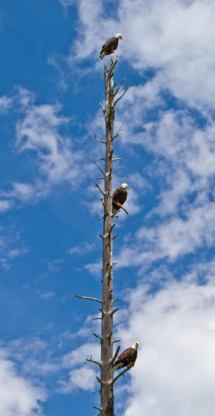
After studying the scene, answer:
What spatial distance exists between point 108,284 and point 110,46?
20.0 ft

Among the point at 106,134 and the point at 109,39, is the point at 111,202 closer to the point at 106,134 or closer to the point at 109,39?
the point at 106,134

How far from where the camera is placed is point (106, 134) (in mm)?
10078

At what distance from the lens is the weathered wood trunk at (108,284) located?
7992 mm

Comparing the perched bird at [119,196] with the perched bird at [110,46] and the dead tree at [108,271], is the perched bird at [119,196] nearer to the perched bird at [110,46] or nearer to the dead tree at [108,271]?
the dead tree at [108,271]

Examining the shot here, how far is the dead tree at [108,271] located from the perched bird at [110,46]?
1655mm

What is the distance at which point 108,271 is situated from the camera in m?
8.77

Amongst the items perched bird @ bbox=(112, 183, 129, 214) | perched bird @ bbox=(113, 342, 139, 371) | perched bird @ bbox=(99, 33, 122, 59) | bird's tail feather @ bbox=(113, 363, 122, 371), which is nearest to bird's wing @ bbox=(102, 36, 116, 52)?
perched bird @ bbox=(99, 33, 122, 59)

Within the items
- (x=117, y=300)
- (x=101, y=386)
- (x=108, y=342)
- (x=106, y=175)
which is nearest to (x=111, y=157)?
(x=106, y=175)

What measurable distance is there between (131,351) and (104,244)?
71.7 inches

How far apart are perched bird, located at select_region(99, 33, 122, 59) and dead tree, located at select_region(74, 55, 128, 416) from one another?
1655 mm

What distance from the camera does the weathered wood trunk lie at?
799 centimetres

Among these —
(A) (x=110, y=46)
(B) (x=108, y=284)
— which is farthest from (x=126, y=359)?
(A) (x=110, y=46)

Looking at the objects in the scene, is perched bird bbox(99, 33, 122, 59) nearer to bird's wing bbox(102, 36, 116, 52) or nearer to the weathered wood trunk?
bird's wing bbox(102, 36, 116, 52)

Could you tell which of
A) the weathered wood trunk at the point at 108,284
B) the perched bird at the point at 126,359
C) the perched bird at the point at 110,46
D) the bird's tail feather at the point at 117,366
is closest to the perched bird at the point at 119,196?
the weathered wood trunk at the point at 108,284
